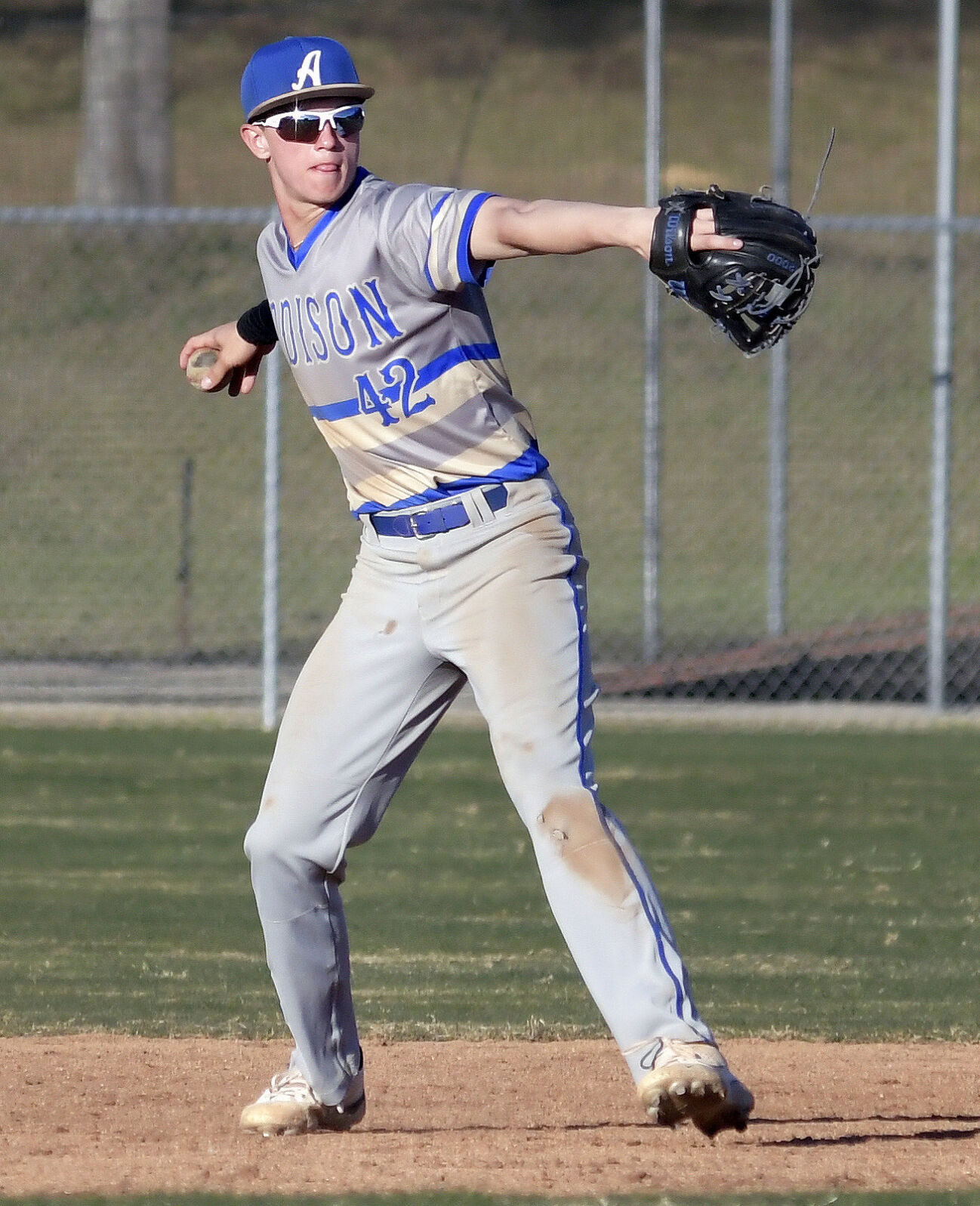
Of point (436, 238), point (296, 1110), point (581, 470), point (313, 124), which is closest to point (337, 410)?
point (436, 238)

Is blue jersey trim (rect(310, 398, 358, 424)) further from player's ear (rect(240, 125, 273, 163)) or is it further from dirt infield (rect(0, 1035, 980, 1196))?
dirt infield (rect(0, 1035, 980, 1196))

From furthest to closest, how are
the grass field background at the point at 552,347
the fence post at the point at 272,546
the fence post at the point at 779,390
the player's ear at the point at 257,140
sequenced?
the grass field background at the point at 552,347
the fence post at the point at 779,390
the fence post at the point at 272,546
the player's ear at the point at 257,140

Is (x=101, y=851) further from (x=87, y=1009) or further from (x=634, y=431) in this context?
(x=634, y=431)

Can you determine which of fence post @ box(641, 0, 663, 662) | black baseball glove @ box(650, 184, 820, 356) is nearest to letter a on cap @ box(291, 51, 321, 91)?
black baseball glove @ box(650, 184, 820, 356)

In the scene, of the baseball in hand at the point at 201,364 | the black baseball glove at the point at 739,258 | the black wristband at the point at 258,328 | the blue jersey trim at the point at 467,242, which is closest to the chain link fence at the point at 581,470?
the baseball in hand at the point at 201,364

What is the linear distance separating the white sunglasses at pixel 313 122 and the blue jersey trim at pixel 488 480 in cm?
72

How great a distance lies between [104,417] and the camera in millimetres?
18328

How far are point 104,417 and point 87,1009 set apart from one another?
42.6ft

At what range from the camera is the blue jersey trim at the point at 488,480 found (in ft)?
13.6

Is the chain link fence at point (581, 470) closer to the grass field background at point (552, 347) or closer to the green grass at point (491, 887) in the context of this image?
the grass field background at point (552, 347)

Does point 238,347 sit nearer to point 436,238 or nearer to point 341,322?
point 341,322

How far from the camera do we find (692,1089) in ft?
12.5

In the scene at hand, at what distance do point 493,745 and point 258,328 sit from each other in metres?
1.17

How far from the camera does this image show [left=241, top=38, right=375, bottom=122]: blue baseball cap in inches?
164
